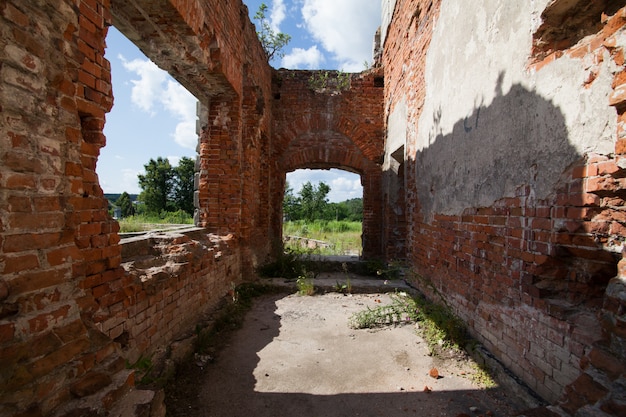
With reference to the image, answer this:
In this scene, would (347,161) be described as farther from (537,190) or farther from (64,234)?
(64,234)

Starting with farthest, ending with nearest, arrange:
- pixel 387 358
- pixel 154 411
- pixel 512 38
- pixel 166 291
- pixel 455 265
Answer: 1. pixel 455 265
2. pixel 387 358
3. pixel 166 291
4. pixel 512 38
5. pixel 154 411

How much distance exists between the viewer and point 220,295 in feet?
16.2

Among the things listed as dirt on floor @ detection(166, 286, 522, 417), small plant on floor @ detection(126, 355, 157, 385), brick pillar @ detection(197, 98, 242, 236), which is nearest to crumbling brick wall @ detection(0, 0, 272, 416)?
small plant on floor @ detection(126, 355, 157, 385)

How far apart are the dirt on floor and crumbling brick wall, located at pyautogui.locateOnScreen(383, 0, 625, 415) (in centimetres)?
54

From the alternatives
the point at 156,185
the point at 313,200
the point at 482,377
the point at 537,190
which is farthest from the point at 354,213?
the point at 537,190

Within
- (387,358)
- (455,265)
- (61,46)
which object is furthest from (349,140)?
(61,46)

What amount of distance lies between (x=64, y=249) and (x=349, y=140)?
7.58 metres

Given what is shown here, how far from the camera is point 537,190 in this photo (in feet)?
8.63

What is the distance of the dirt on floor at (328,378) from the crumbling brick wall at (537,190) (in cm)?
54

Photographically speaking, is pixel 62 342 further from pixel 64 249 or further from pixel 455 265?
pixel 455 265

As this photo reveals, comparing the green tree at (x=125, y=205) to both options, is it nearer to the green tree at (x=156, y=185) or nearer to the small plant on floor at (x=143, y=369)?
the green tree at (x=156, y=185)

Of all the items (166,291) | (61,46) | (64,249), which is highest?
(61,46)

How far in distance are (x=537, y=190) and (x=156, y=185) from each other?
Result: 79.7 feet

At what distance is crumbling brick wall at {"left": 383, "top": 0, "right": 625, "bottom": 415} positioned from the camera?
2.04 metres
